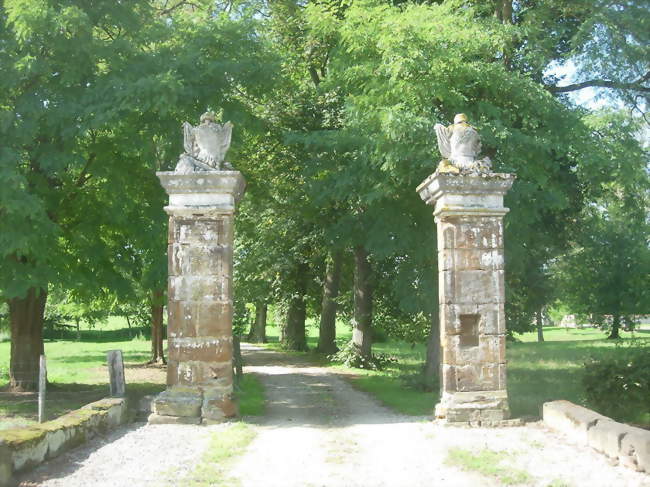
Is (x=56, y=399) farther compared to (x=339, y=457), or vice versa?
Result: (x=56, y=399)

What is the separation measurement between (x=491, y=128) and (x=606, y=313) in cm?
2915

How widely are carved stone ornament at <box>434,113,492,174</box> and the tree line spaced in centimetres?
204

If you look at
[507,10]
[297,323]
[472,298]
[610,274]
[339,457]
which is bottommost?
[339,457]

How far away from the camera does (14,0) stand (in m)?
11.2

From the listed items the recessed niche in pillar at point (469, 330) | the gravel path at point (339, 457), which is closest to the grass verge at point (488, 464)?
the gravel path at point (339, 457)

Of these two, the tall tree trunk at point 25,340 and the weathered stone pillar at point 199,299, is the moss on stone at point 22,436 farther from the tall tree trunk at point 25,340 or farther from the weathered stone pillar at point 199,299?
the tall tree trunk at point 25,340

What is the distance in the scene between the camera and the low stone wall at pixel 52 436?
6.07 m

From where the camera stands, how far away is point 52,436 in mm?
6980

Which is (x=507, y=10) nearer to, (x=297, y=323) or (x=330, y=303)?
(x=330, y=303)

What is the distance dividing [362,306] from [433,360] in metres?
5.94

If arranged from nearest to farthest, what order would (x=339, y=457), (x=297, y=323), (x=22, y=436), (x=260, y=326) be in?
(x=22, y=436) < (x=339, y=457) < (x=297, y=323) < (x=260, y=326)

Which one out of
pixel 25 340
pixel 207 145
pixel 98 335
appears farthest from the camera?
pixel 98 335

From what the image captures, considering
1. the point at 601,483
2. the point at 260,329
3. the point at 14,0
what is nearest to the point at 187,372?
the point at 601,483

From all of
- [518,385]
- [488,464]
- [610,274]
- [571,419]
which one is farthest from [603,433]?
[610,274]
